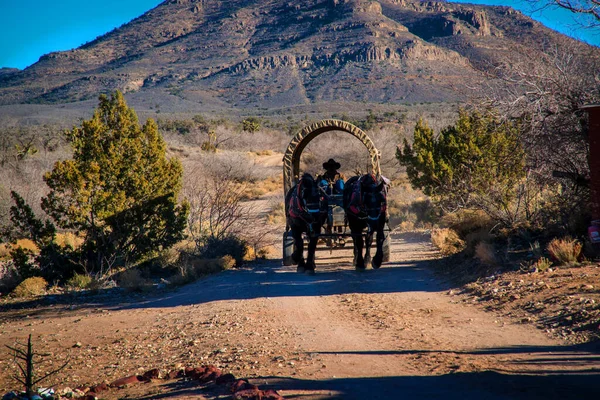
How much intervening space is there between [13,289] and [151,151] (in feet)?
16.6

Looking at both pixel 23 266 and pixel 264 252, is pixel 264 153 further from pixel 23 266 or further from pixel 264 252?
pixel 23 266

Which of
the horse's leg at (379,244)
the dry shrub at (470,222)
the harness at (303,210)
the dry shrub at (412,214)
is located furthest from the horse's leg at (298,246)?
the dry shrub at (412,214)

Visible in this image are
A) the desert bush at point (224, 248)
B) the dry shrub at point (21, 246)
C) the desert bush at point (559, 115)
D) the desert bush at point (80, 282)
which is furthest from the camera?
the dry shrub at point (21, 246)

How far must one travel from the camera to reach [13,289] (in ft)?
49.6

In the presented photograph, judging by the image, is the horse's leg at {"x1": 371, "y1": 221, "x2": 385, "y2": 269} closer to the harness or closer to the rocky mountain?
the harness

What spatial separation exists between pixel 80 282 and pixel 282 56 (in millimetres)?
69987

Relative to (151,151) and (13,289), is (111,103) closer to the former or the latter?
(151,151)

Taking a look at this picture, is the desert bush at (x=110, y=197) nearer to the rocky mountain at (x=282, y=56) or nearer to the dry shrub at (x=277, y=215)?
the dry shrub at (x=277, y=215)

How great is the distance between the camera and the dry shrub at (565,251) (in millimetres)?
10297

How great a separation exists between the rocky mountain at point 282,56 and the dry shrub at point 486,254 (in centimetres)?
5337

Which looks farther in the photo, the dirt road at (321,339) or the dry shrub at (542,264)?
the dry shrub at (542,264)

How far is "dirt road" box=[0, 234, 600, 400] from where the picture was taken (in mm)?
5551

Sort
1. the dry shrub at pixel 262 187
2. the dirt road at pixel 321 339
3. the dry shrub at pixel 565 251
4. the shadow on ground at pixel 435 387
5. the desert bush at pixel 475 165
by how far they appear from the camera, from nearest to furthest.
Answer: the shadow on ground at pixel 435 387 → the dirt road at pixel 321 339 → the dry shrub at pixel 565 251 → the desert bush at pixel 475 165 → the dry shrub at pixel 262 187

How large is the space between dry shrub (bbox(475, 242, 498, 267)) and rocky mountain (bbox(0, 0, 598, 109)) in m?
53.4
